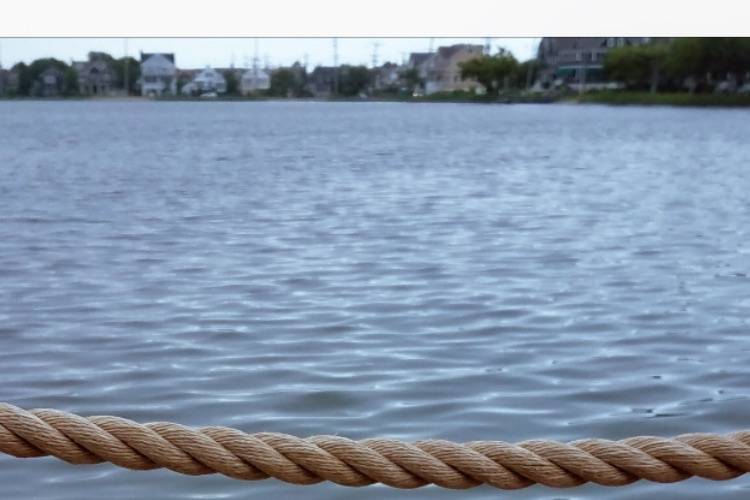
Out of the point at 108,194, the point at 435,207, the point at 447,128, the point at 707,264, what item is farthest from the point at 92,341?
the point at 447,128

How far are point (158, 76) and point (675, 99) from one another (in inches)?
1297

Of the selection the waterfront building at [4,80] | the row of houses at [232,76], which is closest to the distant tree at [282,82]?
the row of houses at [232,76]

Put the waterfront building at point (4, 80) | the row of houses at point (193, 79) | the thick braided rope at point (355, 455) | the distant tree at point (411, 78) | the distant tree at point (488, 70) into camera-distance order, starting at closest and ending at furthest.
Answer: the thick braided rope at point (355, 455) → the distant tree at point (488, 70) → the distant tree at point (411, 78) → the waterfront building at point (4, 80) → the row of houses at point (193, 79)

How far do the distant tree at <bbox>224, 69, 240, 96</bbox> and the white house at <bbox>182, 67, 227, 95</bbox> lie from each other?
0.06 metres

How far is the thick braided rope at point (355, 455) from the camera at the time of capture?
4.22 ft

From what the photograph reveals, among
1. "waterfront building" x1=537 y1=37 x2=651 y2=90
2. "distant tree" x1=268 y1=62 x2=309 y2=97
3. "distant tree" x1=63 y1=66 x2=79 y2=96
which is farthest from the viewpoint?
"distant tree" x1=268 y1=62 x2=309 y2=97

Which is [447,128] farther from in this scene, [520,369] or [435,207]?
[520,369]

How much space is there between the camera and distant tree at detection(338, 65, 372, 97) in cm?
1351

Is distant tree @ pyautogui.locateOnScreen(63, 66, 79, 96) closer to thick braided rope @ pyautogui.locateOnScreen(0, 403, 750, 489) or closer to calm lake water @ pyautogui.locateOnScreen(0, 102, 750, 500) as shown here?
calm lake water @ pyautogui.locateOnScreen(0, 102, 750, 500)

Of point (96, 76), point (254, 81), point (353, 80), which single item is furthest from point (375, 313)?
point (254, 81)

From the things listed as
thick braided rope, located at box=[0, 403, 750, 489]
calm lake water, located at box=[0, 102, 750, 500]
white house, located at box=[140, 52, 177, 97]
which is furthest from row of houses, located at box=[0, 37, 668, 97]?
thick braided rope, located at box=[0, 403, 750, 489]

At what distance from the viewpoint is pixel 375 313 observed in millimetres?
7309

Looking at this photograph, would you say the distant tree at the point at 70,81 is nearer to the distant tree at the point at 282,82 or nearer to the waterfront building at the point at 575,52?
the distant tree at the point at 282,82

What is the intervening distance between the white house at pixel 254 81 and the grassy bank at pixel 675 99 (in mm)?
19358
